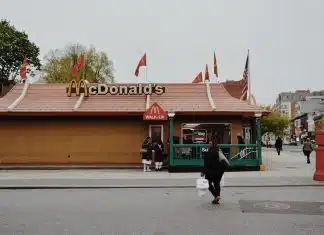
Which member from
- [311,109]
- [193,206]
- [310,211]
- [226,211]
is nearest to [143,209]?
[193,206]

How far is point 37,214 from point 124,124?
1446 cm

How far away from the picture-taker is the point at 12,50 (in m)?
51.8

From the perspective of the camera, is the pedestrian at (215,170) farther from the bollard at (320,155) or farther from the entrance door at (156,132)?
the entrance door at (156,132)

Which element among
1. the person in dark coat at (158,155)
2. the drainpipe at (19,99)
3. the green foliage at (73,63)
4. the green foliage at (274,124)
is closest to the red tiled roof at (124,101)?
the drainpipe at (19,99)

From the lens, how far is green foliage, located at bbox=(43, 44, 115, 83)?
2314 inches

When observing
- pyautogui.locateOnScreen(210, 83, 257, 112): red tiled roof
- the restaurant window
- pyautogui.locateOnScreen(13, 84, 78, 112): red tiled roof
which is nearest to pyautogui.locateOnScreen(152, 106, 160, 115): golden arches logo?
the restaurant window

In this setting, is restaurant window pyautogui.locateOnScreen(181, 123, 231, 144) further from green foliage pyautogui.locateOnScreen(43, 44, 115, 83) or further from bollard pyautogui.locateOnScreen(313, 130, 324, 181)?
green foliage pyautogui.locateOnScreen(43, 44, 115, 83)

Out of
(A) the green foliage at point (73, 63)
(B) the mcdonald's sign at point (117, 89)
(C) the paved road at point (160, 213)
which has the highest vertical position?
(A) the green foliage at point (73, 63)

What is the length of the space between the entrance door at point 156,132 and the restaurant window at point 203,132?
1208mm

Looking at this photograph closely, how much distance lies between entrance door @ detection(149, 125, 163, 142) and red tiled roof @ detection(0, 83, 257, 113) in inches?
46.0

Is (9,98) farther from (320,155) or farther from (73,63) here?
(73,63)

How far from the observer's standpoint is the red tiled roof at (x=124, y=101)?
23156mm

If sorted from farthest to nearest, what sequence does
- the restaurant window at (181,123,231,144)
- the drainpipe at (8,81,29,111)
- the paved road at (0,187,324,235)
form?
the restaurant window at (181,123,231,144)
the drainpipe at (8,81,29,111)
the paved road at (0,187,324,235)

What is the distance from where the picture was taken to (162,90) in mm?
25141
